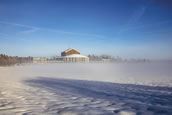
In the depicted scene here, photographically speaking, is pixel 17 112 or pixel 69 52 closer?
pixel 17 112

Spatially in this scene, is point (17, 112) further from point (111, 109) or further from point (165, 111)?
point (165, 111)

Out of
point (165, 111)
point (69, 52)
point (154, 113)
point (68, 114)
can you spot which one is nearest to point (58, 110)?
point (68, 114)

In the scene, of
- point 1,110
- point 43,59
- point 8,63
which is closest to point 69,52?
point 43,59

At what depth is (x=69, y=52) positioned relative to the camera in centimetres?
3909

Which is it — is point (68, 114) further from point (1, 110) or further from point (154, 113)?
point (154, 113)

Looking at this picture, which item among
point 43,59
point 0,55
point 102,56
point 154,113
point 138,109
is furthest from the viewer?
point 102,56

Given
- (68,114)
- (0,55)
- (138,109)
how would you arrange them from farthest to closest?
(0,55) → (138,109) → (68,114)

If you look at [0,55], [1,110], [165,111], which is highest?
[0,55]

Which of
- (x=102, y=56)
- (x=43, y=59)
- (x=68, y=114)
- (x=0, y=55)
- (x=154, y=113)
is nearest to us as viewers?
(x=68, y=114)

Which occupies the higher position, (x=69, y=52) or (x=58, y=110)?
(x=69, y=52)

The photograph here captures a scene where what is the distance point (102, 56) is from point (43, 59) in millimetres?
17187

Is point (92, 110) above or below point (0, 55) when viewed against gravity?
below

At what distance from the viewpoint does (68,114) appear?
275 centimetres

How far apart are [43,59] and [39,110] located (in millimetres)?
32600
